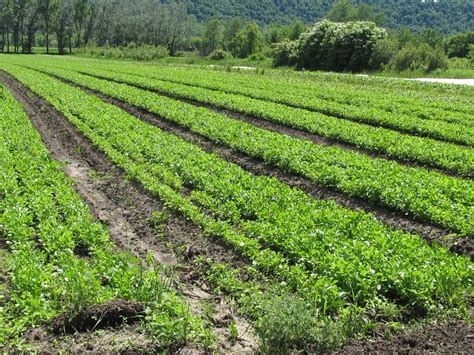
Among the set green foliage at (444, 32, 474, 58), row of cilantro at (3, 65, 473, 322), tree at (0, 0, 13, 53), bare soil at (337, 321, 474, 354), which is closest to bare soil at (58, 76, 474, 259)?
row of cilantro at (3, 65, 473, 322)

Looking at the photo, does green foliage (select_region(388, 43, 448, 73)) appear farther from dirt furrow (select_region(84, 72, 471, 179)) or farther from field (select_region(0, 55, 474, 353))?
field (select_region(0, 55, 474, 353))

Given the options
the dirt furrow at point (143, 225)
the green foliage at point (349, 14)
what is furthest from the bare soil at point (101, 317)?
the green foliage at point (349, 14)

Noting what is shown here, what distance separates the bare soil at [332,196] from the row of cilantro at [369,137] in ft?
13.1

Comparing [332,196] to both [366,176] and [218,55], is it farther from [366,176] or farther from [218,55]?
[218,55]

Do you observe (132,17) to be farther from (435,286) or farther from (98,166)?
(435,286)

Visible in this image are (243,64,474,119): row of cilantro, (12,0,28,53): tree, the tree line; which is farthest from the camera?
the tree line

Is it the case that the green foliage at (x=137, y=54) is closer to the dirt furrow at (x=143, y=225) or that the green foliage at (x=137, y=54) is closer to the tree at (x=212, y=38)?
the tree at (x=212, y=38)

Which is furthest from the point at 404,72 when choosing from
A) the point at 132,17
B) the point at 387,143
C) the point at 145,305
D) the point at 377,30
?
the point at 132,17

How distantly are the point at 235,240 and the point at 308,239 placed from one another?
4.56 feet

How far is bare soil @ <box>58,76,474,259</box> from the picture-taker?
8.83 meters

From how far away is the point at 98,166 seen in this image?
47.4ft

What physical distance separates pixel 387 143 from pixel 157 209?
27.6ft

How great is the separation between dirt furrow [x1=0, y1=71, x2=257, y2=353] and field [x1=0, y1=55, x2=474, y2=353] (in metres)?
0.04

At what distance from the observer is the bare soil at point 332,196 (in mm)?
8828
